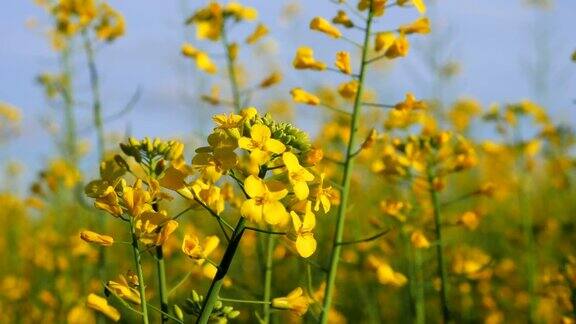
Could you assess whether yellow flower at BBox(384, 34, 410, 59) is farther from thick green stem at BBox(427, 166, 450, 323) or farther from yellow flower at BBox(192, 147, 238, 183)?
yellow flower at BBox(192, 147, 238, 183)

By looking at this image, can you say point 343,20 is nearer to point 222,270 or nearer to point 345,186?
point 345,186

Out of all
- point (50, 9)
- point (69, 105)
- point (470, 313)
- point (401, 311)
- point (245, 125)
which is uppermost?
point (245, 125)

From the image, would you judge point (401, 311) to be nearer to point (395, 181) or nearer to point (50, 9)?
point (395, 181)

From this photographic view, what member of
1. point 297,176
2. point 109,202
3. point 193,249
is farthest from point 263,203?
point 109,202

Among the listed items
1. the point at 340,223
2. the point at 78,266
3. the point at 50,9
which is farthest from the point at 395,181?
the point at 78,266

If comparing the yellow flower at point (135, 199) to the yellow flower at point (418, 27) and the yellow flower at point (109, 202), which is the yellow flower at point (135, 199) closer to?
the yellow flower at point (109, 202)

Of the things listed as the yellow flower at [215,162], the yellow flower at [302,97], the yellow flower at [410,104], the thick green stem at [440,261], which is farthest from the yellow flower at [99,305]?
the thick green stem at [440,261]

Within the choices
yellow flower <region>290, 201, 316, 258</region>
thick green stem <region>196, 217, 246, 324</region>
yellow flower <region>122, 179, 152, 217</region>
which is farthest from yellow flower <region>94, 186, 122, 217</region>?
yellow flower <region>290, 201, 316, 258</region>
